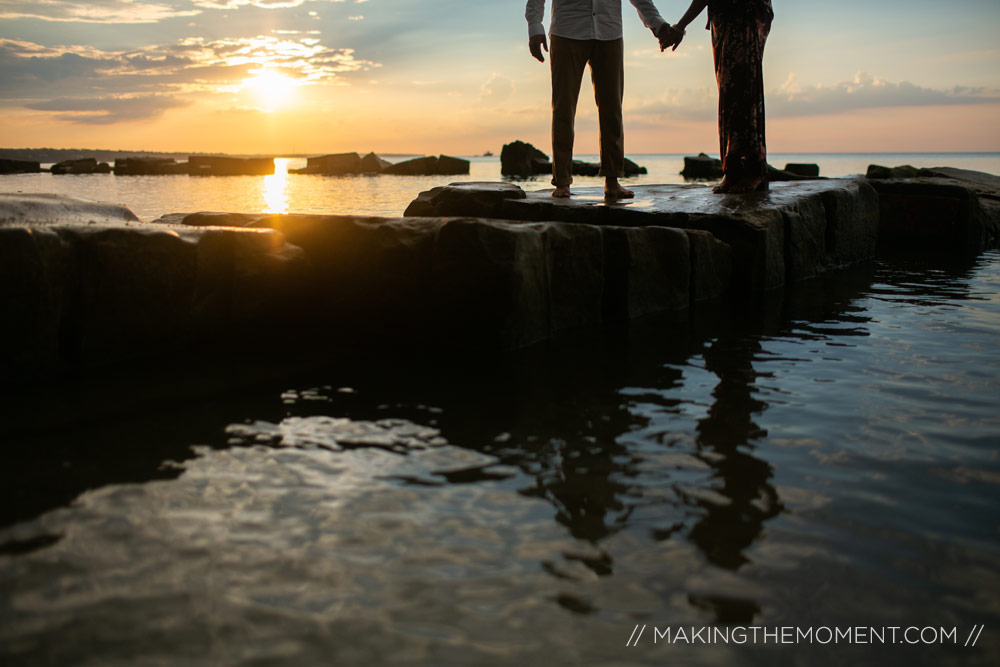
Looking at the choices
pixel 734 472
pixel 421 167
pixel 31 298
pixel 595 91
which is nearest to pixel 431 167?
pixel 421 167

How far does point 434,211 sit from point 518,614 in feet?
18.6

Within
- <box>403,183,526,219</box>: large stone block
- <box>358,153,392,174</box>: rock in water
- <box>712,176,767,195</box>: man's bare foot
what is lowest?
<box>403,183,526,219</box>: large stone block

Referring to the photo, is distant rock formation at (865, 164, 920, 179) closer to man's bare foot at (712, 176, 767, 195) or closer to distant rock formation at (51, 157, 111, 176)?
man's bare foot at (712, 176, 767, 195)

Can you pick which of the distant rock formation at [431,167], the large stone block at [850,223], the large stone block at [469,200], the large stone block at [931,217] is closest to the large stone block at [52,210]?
the large stone block at [469,200]

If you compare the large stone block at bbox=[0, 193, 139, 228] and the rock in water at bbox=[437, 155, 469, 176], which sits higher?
the rock in water at bbox=[437, 155, 469, 176]

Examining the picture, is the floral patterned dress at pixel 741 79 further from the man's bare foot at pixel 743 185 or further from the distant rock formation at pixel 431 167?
the distant rock formation at pixel 431 167

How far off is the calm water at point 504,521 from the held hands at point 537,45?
12.9 feet

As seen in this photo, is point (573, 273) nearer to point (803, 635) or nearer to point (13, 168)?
point (803, 635)

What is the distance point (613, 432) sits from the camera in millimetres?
2566

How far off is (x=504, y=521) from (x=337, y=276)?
100 inches

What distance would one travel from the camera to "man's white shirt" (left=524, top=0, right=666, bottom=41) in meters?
6.03

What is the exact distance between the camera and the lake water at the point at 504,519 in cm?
141

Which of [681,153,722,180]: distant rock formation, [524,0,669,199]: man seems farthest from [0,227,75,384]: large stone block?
[681,153,722,180]: distant rock formation

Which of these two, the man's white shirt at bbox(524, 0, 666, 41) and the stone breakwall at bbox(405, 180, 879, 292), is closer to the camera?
the stone breakwall at bbox(405, 180, 879, 292)
